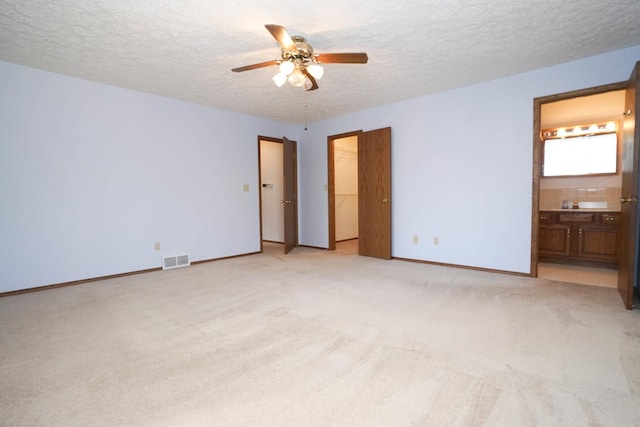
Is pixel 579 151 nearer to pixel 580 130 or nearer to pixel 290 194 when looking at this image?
pixel 580 130

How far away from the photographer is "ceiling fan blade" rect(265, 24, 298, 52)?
2.12 metres

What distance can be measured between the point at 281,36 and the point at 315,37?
0.61 meters

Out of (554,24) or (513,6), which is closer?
(513,6)

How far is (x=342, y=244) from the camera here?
255 inches

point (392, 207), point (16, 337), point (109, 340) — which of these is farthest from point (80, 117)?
point (392, 207)

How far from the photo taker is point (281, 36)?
2.25 m

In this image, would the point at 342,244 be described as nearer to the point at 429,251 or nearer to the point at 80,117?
the point at 429,251

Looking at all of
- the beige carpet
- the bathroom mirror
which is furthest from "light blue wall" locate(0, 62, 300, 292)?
the bathroom mirror

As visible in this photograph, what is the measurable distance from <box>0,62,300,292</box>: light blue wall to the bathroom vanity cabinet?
481 cm

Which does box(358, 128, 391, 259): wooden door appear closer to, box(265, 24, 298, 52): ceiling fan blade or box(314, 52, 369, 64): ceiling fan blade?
box(314, 52, 369, 64): ceiling fan blade

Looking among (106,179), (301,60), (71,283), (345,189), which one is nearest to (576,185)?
(345,189)

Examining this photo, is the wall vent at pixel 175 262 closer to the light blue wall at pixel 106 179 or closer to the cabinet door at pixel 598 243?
the light blue wall at pixel 106 179

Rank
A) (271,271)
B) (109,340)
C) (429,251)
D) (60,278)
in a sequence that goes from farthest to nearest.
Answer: (429,251)
(271,271)
(60,278)
(109,340)

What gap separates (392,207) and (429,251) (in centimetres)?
88
